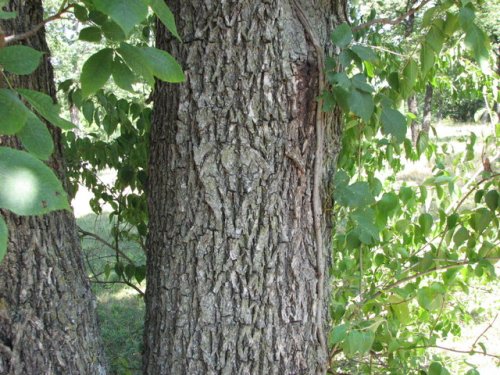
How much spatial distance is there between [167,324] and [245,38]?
772 millimetres

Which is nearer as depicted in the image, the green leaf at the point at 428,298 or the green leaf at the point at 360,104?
the green leaf at the point at 360,104

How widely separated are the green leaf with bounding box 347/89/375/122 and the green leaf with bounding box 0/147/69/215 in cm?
83

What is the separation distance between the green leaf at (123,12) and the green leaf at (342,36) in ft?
2.33

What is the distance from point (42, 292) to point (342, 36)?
3.27ft

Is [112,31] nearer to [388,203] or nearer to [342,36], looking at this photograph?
[342,36]

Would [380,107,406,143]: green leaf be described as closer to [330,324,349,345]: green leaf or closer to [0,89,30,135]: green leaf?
[330,324,349,345]: green leaf

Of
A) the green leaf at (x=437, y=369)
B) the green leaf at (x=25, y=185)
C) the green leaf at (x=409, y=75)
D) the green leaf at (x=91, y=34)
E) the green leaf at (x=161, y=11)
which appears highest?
the green leaf at (x=409, y=75)

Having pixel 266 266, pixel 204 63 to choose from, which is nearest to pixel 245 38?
pixel 204 63

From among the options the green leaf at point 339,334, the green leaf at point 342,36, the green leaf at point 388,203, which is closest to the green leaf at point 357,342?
the green leaf at point 339,334

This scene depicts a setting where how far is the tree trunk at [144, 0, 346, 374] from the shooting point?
131 centimetres

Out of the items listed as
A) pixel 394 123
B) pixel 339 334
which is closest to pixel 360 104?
pixel 394 123

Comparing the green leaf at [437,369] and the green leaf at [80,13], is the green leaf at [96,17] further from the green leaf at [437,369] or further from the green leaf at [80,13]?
the green leaf at [437,369]

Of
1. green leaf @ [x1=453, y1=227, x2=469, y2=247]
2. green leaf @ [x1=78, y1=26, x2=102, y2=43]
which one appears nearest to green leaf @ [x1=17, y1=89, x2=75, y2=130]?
green leaf @ [x1=78, y1=26, x2=102, y2=43]

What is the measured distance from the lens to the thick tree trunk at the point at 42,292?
1.31 m
